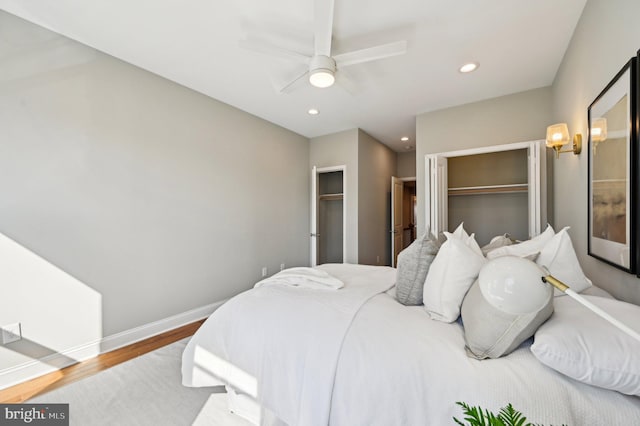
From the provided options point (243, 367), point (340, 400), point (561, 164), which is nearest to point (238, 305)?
point (243, 367)

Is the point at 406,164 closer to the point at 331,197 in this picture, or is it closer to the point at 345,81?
the point at 331,197

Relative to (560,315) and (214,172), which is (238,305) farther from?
(214,172)

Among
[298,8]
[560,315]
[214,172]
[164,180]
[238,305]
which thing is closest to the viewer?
[560,315]

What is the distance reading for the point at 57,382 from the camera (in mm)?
1955

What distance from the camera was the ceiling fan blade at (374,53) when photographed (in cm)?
187

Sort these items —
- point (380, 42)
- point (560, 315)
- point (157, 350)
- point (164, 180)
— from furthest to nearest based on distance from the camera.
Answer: point (164, 180) < point (157, 350) < point (380, 42) < point (560, 315)

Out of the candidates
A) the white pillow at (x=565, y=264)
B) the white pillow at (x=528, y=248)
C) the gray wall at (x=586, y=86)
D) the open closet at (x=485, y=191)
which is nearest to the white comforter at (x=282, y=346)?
the white pillow at (x=528, y=248)

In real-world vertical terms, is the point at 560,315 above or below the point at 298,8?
below

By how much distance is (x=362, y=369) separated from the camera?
3.48 ft

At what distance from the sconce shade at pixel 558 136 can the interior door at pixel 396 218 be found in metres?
2.79

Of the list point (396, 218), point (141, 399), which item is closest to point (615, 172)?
point (141, 399)

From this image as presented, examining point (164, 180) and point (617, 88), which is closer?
point (617, 88)

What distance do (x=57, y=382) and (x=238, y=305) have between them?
171cm

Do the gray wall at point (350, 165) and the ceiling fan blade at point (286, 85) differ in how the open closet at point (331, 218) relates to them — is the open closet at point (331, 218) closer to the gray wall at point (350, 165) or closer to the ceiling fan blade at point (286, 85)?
the gray wall at point (350, 165)
